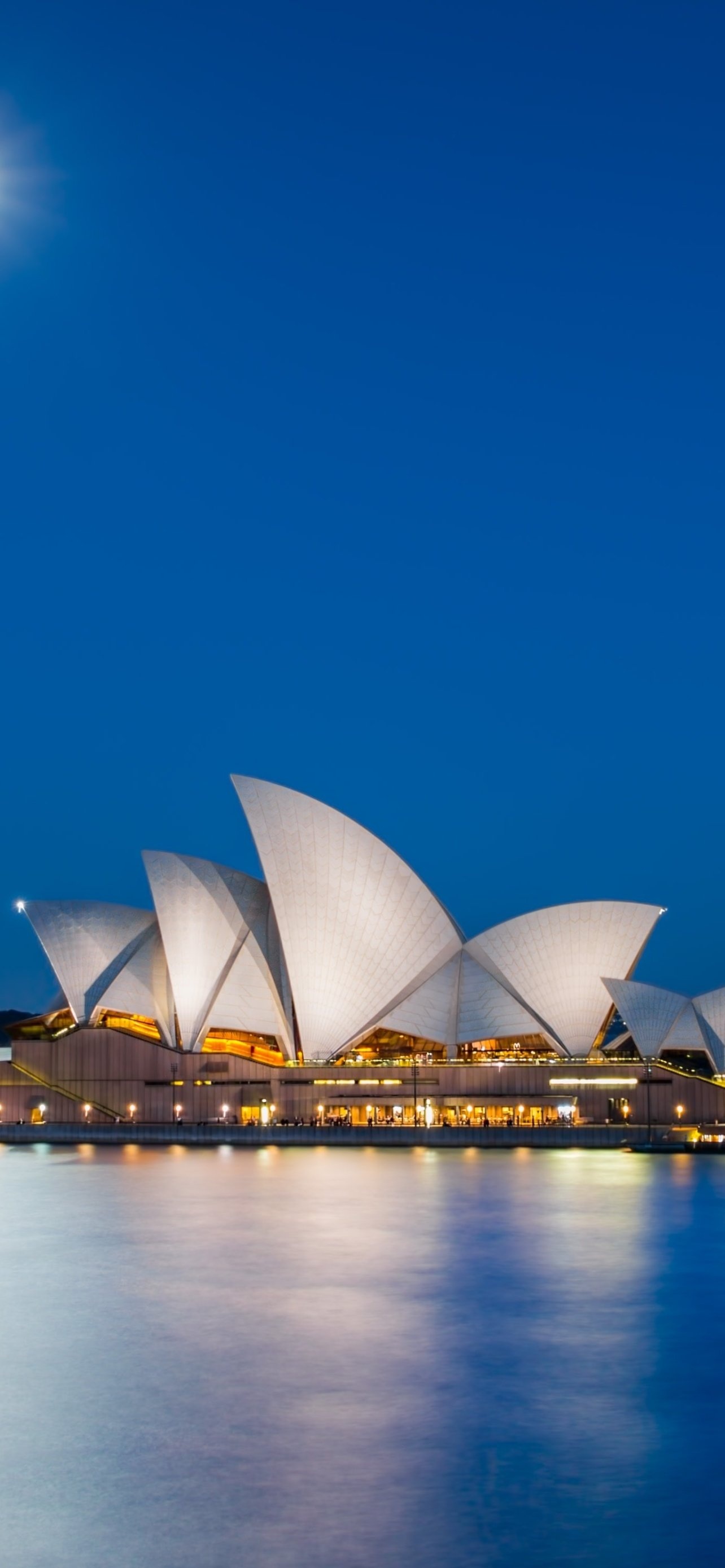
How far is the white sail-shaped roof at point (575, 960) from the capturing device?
49656 millimetres

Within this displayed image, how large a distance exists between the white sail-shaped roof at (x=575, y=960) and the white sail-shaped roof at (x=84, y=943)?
13061 millimetres

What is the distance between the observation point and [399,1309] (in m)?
19.1

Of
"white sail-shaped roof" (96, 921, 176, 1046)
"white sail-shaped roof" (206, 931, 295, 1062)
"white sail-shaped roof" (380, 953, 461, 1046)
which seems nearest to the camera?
"white sail-shaped roof" (380, 953, 461, 1046)

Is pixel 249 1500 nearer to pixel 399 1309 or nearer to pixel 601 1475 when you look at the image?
pixel 601 1475

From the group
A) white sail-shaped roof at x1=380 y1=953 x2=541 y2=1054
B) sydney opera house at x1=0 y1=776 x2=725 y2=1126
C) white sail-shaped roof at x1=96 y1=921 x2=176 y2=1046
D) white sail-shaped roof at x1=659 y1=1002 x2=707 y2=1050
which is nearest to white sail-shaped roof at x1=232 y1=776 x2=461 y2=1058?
sydney opera house at x1=0 y1=776 x2=725 y2=1126

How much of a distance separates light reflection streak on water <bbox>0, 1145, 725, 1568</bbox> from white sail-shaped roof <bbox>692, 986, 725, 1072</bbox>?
58.9 feet

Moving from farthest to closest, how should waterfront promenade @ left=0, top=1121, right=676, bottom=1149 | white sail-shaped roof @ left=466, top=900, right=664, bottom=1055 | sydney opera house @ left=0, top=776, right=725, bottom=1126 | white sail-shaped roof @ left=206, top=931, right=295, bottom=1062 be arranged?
white sail-shaped roof @ left=206, top=931, right=295, bottom=1062, white sail-shaped roof @ left=466, top=900, right=664, bottom=1055, sydney opera house @ left=0, top=776, right=725, bottom=1126, waterfront promenade @ left=0, top=1121, right=676, bottom=1149

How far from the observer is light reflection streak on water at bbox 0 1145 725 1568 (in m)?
10.8

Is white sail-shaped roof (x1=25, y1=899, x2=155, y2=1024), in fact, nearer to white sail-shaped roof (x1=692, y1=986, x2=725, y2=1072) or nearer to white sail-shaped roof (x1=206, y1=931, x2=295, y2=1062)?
white sail-shaped roof (x1=206, y1=931, x2=295, y2=1062)

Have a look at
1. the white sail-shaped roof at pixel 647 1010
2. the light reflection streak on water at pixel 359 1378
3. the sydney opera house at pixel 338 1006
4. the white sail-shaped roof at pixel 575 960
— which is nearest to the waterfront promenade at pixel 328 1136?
the sydney opera house at pixel 338 1006

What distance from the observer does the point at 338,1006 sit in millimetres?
50156

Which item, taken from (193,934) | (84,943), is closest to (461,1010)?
(193,934)

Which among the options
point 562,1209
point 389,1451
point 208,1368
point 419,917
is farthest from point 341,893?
point 389,1451

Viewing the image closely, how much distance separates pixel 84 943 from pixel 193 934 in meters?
4.41
